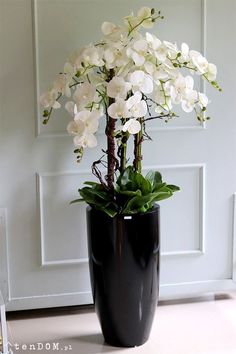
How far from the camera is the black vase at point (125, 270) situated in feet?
7.22

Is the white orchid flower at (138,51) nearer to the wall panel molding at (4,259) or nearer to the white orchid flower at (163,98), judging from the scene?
the white orchid flower at (163,98)

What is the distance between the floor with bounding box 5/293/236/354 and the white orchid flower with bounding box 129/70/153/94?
1039 mm

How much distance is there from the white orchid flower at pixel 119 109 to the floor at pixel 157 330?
3.13 ft

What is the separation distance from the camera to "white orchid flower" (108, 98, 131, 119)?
2018 millimetres

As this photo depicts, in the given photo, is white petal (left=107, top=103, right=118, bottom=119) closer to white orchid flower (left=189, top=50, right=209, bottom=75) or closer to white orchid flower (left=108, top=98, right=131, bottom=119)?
white orchid flower (left=108, top=98, right=131, bottom=119)

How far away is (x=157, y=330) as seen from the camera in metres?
2.49

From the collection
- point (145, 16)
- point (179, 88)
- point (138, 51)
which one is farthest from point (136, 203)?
point (145, 16)

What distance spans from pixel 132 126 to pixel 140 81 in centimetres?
16

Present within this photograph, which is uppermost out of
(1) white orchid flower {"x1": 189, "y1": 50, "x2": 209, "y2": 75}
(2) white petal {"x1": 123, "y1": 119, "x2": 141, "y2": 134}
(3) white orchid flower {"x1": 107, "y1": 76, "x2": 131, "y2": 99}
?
(1) white orchid flower {"x1": 189, "y1": 50, "x2": 209, "y2": 75}

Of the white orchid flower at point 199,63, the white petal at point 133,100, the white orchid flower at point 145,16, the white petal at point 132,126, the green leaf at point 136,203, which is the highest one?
the white orchid flower at point 145,16

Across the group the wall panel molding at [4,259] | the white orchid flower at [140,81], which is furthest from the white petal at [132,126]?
the wall panel molding at [4,259]

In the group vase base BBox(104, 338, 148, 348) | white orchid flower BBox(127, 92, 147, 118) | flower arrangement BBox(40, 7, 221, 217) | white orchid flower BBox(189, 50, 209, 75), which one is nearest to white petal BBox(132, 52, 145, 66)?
flower arrangement BBox(40, 7, 221, 217)

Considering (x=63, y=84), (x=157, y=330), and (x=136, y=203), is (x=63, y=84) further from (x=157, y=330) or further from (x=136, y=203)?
(x=157, y=330)

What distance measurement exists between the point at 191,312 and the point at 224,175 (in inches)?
26.1
